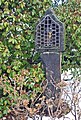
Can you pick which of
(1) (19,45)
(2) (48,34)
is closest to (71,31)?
(2) (48,34)

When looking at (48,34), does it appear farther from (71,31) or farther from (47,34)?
(71,31)

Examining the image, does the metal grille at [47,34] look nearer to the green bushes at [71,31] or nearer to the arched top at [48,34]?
the arched top at [48,34]

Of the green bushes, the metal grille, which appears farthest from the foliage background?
the green bushes

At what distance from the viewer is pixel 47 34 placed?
4.32 m

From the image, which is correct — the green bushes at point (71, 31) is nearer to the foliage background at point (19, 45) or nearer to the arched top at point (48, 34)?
the foliage background at point (19, 45)

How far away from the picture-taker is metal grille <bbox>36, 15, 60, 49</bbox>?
4.28 m

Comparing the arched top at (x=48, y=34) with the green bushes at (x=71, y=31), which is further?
the green bushes at (x=71, y=31)

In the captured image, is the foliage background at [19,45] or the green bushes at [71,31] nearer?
the foliage background at [19,45]

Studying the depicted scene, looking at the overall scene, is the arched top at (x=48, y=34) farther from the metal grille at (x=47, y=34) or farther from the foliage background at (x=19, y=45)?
the foliage background at (x=19, y=45)

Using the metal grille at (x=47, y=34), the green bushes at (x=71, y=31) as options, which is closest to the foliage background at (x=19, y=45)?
the metal grille at (x=47, y=34)

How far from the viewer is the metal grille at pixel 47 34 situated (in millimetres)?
4281

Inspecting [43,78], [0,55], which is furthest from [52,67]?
[0,55]

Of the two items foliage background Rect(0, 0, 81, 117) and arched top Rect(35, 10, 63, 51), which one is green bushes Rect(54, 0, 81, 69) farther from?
arched top Rect(35, 10, 63, 51)

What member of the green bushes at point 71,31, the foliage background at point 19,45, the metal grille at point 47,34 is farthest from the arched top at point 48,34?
the green bushes at point 71,31
